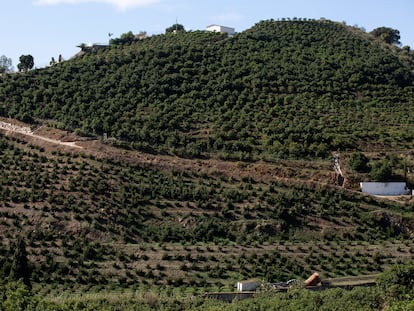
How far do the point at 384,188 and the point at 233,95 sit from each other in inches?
872

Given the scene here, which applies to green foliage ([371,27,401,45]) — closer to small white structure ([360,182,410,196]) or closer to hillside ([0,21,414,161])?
hillside ([0,21,414,161])

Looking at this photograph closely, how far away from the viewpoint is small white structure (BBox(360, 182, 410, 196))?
4484 centimetres

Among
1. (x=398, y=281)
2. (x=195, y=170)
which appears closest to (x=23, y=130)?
(x=195, y=170)

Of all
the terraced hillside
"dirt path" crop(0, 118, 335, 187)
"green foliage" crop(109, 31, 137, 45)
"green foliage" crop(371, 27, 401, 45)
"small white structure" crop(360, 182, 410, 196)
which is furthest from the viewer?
"green foliage" crop(371, 27, 401, 45)

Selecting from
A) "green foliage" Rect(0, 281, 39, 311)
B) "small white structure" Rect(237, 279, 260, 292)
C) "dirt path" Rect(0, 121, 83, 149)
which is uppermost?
"dirt path" Rect(0, 121, 83, 149)

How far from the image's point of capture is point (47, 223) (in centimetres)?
3906

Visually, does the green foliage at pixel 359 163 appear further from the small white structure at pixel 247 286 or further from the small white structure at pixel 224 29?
the small white structure at pixel 224 29

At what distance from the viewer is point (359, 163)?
4628 centimetres

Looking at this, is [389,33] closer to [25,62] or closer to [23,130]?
[25,62]

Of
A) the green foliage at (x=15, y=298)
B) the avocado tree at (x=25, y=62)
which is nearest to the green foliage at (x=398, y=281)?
the green foliage at (x=15, y=298)

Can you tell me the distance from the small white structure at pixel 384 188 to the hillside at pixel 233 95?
6092mm

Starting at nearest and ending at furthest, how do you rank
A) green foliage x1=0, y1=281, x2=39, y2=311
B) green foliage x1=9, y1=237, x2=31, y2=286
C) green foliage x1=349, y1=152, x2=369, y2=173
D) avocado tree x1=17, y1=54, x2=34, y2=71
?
green foliage x1=0, y1=281, x2=39, y2=311
green foliage x1=9, y1=237, x2=31, y2=286
green foliage x1=349, y1=152, x2=369, y2=173
avocado tree x1=17, y1=54, x2=34, y2=71

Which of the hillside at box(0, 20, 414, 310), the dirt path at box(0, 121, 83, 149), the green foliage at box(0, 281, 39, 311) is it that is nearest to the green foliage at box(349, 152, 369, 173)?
the hillside at box(0, 20, 414, 310)

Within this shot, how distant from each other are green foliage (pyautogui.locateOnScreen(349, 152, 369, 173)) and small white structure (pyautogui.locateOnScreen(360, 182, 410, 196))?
1.95 metres
